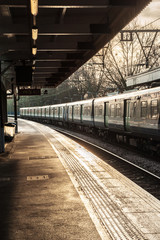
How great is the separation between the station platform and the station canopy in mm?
4093

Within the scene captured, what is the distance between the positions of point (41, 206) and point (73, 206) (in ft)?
2.15

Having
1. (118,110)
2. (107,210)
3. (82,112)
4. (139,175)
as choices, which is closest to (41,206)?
(107,210)

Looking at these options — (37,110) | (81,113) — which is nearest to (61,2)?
(81,113)

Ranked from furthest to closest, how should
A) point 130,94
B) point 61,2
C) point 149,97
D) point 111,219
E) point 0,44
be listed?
point 130,94, point 149,97, point 0,44, point 61,2, point 111,219

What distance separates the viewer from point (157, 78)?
13.4 m

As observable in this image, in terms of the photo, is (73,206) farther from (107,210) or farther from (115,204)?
(115,204)

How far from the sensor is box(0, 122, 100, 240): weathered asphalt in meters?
4.86

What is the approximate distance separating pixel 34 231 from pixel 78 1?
17.3 ft

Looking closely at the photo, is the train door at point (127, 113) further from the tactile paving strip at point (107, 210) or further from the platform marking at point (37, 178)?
the platform marking at point (37, 178)

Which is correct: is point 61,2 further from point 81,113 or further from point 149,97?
point 81,113

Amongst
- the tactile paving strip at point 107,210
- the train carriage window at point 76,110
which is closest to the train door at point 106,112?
the train carriage window at point 76,110

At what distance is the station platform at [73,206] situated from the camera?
16.1 ft

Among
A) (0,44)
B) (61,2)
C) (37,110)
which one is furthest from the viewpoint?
(37,110)

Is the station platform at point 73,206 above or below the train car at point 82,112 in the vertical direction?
below
